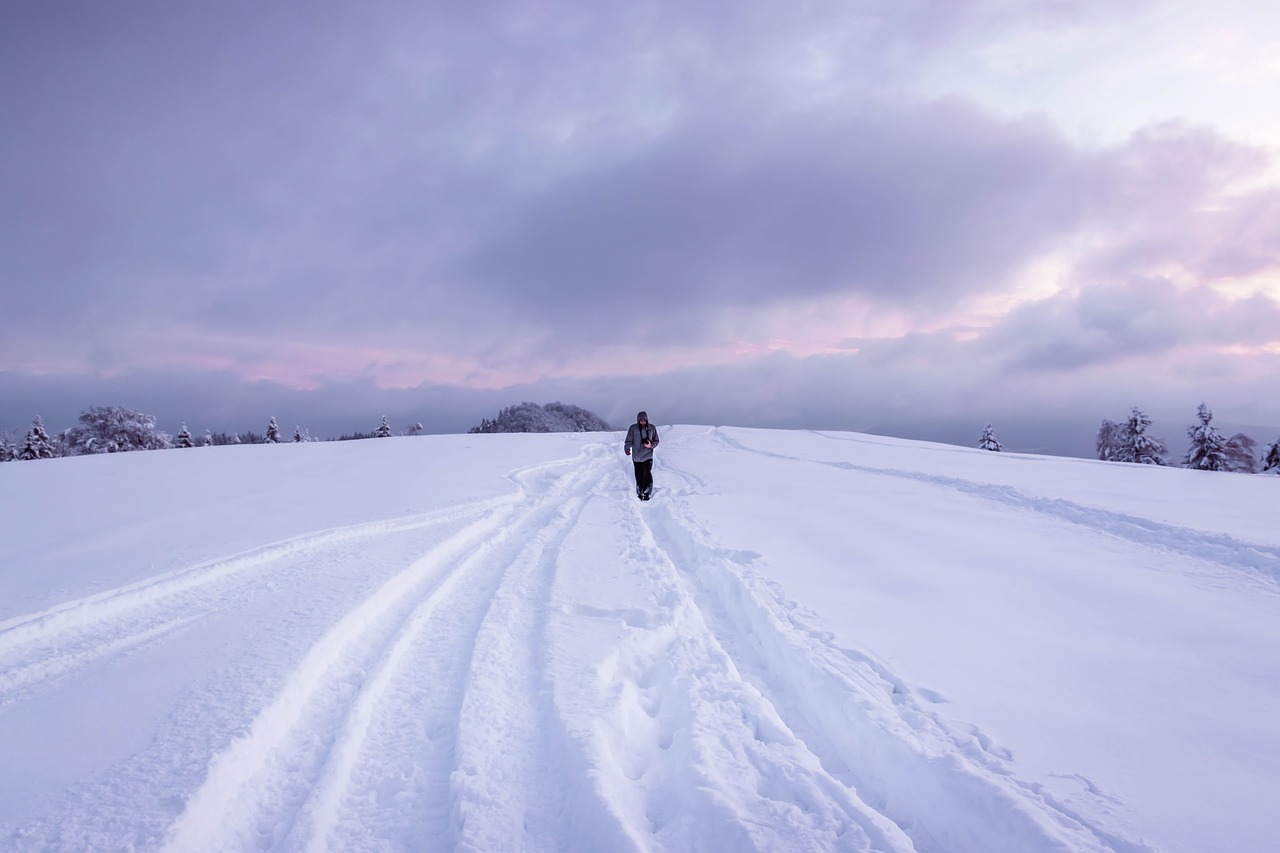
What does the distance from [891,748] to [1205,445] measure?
42758mm

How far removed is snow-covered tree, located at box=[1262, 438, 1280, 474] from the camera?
1095 inches

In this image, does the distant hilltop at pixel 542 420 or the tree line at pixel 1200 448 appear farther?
the distant hilltop at pixel 542 420

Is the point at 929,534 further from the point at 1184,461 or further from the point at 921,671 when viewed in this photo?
the point at 1184,461

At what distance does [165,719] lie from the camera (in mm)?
3699

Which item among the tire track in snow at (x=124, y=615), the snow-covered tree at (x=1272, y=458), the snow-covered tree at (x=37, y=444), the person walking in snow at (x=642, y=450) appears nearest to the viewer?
the tire track in snow at (x=124, y=615)

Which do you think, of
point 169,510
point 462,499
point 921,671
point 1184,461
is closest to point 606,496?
point 462,499

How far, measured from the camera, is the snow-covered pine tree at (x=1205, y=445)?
31.2m

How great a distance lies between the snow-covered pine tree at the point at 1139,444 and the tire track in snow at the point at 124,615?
47004mm

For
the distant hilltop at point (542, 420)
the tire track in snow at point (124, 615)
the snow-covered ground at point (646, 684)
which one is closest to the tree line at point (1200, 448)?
the snow-covered ground at point (646, 684)

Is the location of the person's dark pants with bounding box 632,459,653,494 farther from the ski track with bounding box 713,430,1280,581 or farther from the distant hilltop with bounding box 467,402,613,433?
the distant hilltop with bounding box 467,402,613,433

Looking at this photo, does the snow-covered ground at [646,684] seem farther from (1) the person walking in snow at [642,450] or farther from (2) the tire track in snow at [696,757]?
(1) the person walking in snow at [642,450]

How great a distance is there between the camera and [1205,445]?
31797mm

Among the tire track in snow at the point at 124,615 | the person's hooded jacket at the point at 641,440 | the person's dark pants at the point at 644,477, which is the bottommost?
the tire track in snow at the point at 124,615

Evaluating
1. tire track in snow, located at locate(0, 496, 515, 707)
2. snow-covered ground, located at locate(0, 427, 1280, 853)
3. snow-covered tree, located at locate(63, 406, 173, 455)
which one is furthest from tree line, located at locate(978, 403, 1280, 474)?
snow-covered tree, located at locate(63, 406, 173, 455)
